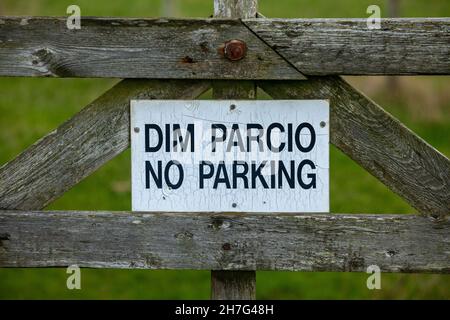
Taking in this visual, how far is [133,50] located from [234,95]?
43 cm

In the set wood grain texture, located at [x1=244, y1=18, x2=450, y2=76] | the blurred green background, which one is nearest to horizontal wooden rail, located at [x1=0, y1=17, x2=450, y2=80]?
wood grain texture, located at [x1=244, y1=18, x2=450, y2=76]

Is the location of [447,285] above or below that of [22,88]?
below

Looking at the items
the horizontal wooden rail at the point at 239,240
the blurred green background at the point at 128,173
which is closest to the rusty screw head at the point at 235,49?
the horizontal wooden rail at the point at 239,240

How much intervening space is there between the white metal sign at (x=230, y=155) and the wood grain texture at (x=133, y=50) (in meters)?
0.14

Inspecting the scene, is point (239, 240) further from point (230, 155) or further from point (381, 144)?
point (381, 144)

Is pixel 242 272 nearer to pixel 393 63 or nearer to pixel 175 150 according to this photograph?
pixel 175 150

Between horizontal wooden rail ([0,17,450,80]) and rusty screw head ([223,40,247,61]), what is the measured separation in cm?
2

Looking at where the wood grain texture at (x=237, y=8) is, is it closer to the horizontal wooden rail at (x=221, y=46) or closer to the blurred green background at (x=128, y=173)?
the horizontal wooden rail at (x=221, y=46)

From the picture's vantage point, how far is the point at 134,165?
295 centimetres

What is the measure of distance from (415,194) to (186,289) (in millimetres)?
3346

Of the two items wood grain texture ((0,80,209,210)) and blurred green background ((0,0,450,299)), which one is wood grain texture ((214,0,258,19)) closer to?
wood grain texture ((0,80,209,210))

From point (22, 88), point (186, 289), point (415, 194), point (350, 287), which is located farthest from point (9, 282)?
point (22, 88)

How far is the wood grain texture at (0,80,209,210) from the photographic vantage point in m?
2.92

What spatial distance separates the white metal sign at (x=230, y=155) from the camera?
9.53ft
